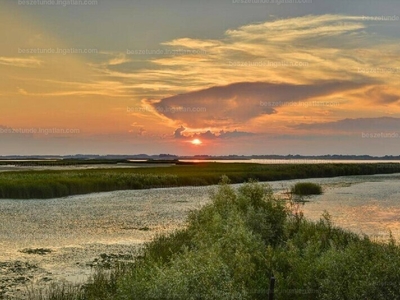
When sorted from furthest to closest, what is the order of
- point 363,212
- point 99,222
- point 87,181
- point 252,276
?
point 87,181 → point 363,212 → point 99,222 → point 252,276

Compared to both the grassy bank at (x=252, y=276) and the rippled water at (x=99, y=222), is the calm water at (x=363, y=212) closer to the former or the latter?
the rippled water at (x=99, y=222)

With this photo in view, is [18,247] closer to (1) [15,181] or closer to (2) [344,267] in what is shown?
(2) [344,267]

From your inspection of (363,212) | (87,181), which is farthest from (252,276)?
(87,181)

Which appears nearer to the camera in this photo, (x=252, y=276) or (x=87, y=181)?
(x=252, y=276)

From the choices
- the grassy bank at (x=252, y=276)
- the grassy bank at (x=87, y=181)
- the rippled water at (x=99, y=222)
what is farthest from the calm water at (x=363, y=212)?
the grassy bank at (x=252, y=276)

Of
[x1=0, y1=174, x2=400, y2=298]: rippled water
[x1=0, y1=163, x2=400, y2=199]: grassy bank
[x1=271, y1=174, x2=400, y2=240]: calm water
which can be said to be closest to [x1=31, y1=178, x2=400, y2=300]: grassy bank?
[x1=0, y1=174, x2=400, y2=298]: rippled water

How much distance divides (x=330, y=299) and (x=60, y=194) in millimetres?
46356

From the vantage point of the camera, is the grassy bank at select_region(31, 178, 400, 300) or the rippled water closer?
the grassy bank at select_region(31, 178, 400, 300)

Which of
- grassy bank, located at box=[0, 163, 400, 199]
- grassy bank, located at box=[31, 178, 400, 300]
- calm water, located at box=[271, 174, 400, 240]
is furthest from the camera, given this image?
grassy bank, located at box=[0, 163, 400, 199]

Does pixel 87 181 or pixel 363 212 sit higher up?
pixel 87 181

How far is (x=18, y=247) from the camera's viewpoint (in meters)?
24.8

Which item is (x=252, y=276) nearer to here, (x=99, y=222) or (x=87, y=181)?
(x=99, y=222)

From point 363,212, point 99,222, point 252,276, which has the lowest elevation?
point 99,222

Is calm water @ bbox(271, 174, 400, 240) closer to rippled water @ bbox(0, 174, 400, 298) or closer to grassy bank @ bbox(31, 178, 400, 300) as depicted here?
rippled water @ bbox(0, 174, 400, 298)
